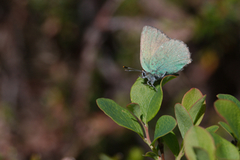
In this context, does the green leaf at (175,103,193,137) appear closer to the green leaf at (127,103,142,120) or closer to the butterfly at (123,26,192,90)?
the green leaf at (127,103,142,120)

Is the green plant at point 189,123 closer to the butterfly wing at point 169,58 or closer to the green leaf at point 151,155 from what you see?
the green leaf at point 151,155

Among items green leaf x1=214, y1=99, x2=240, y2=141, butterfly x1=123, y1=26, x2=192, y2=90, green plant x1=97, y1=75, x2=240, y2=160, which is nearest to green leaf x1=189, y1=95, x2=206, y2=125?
green plant x1=97, y1=75, x2=240, y2=160

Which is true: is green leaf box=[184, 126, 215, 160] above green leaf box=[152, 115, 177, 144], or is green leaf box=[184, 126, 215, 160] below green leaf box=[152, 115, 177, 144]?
below

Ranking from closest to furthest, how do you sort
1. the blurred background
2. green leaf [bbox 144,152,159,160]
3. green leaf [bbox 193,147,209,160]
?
green leaf [bbox 193,147,209,160] → green leaf [bbox 144,152,159,160] → the blurred background

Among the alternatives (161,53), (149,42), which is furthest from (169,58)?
(149,42)

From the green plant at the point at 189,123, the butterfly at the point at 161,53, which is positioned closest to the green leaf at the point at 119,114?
the green plant at the point at 189,123
